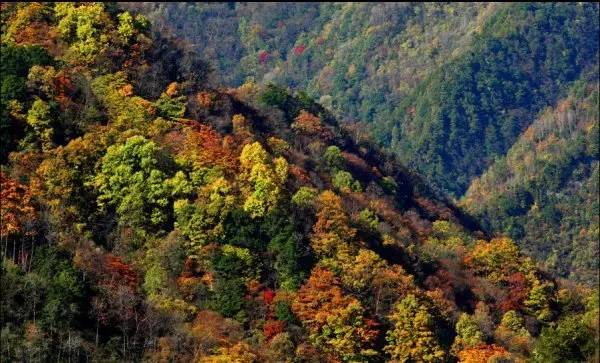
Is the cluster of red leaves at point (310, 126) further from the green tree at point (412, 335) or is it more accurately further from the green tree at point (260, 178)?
the green tree at point (412, 335)

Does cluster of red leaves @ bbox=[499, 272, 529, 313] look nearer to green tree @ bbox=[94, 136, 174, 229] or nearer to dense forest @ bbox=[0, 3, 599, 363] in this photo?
dense forest @ bbox=[0, 3, 599, 363]

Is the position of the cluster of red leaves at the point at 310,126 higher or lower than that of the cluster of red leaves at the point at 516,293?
higher

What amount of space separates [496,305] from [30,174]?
136 feet

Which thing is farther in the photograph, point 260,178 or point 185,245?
point 260,178

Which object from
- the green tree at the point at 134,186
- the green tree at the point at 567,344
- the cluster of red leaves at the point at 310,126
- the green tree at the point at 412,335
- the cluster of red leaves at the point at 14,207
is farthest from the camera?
the cluster of red leaves at the point at 310,126

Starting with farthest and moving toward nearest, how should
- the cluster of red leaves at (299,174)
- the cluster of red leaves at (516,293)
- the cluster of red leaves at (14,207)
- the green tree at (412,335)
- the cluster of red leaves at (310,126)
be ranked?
the cluster of red leaves at (310,126)
the cluster of red leaves at (299,174)
the cluster of red leaves at (516,293)
the green tree at (412,335)
the cluster of red leaves at (14,207)

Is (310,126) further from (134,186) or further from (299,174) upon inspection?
(134,186)

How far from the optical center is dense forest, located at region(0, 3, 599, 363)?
283 ft

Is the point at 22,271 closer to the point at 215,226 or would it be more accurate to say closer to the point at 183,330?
the point at 183,330

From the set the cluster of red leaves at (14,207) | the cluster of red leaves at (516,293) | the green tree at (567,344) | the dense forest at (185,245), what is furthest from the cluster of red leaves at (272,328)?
the green tree at (567,344)


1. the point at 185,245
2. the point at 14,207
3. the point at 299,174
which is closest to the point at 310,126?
the point at 299,174

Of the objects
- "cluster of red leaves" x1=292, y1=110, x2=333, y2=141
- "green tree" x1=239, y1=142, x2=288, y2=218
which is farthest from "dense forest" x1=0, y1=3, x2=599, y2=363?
"cluster of red leaves" x1=292, y1=110, x2=333, y2=141

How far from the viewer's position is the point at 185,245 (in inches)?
3932

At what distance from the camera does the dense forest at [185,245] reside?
283 ft
